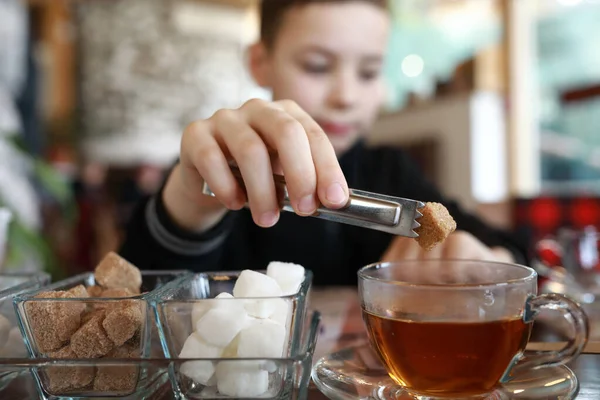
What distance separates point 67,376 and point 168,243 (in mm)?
426

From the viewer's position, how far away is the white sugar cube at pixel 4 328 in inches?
16.3

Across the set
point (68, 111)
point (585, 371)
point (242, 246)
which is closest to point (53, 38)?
point (68, 111)

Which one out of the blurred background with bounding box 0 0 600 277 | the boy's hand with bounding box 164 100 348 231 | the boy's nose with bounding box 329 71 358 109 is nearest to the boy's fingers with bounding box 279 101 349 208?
the boy's hand with bounding box 164 100 348 231

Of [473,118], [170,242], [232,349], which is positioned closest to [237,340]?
[232,349]

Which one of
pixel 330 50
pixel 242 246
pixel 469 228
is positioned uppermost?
pixel 330 50

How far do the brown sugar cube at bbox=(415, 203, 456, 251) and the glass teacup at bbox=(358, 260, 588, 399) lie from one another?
0.05 meters

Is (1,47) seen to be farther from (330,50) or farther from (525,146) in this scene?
(525,146)

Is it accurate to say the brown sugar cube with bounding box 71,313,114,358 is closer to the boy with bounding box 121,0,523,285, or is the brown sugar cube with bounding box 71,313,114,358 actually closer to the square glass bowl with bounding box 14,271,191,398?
the square glass bowl with bounding box 14,271,191,398

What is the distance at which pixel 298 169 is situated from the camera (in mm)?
418

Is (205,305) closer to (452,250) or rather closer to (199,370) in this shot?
(199,370)

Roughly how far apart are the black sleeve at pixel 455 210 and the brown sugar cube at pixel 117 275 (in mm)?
483

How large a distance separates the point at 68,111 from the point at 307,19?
4.95 metres

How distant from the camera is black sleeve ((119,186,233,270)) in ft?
2.52

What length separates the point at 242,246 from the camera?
3.87 ft
